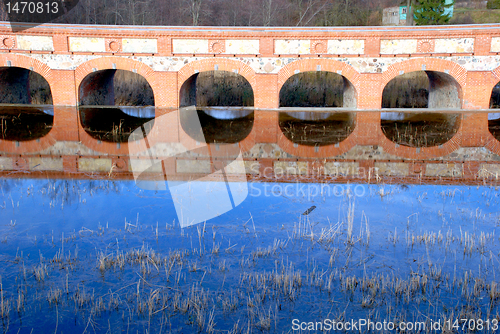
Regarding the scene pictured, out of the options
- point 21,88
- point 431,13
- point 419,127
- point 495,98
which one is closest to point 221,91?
point 21,88

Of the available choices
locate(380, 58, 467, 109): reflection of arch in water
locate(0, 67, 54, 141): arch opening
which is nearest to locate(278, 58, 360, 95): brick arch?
locate(380, 58, 467, 109): reflection of arch in water

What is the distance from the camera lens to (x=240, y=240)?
20.1 feet

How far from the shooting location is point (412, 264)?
5402 mm

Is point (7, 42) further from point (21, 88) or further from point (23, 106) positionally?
point (21, 88)

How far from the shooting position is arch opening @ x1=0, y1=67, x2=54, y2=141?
14.2m

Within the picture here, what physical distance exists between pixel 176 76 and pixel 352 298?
1734 centimetres

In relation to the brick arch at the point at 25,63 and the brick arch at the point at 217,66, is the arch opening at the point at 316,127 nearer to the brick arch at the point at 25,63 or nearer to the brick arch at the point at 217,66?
the brick arch at the point at 217,66

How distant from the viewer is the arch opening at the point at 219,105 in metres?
14.4

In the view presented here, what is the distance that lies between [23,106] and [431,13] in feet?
90.7

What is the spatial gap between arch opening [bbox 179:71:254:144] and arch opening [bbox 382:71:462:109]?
757 cm

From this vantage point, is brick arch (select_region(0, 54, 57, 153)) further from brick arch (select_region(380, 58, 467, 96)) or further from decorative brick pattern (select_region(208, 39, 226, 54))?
brick arch (select_region(380, 58, 467, 96))

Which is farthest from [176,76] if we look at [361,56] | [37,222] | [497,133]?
[37,222]

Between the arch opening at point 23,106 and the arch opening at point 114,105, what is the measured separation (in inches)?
58.5

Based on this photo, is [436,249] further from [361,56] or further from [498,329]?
[361,56]
